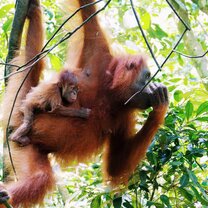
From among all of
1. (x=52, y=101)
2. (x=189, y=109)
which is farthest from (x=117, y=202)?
(x=52, y=101)

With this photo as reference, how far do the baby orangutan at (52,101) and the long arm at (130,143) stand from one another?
0.40 metres

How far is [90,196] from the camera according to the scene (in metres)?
2.60

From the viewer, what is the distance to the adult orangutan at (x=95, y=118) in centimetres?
276

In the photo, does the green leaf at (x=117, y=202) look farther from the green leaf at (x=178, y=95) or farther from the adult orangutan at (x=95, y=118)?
the green leaf at (x=178, y=95)

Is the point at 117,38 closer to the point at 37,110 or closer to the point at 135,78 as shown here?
the point at 135,78

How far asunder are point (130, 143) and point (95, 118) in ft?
1.17

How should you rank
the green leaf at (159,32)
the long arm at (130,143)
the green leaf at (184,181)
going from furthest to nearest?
the green leaf at (159,32) < the long arm at (130,143) < the green leaf at (184,181)

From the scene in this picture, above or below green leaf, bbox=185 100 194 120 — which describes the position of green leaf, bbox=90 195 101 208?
below

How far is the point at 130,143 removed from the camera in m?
3.11

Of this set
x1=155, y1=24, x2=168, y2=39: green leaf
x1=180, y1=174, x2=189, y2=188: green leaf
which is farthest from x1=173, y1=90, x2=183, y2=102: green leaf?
x1=155, y1=24, x2=168, y2=39: green leaf

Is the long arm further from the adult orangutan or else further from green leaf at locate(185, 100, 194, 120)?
green leaf at locate(185, 100, 194, 120)

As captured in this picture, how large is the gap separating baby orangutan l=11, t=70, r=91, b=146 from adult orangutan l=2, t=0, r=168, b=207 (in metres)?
0.06

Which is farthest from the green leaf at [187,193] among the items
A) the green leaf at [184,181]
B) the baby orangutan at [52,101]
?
the baby orangutan at [52,101]

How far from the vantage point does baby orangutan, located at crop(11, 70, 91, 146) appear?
2.76 m
